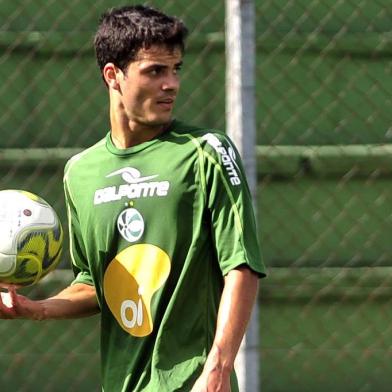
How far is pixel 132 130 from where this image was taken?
3.82m

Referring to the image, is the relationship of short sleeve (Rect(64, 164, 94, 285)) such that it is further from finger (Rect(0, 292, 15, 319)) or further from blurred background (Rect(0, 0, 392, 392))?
blurred background (Rect(0, 0, 392, 392))

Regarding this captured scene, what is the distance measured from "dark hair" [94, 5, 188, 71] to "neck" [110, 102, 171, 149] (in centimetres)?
17

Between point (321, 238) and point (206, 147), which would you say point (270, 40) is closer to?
point (321, 238)

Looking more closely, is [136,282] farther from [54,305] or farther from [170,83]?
[170,83]

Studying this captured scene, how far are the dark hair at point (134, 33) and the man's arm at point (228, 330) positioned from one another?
29.4 inches

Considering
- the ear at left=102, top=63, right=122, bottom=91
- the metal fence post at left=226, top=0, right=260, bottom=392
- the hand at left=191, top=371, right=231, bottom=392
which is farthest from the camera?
the metal fence post at left=226, top=0, right=260, bottom=392

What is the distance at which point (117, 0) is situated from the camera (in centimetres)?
616

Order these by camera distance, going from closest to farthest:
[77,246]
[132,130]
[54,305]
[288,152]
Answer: [132,130] → [54,305] → [77,246] → [288,152]

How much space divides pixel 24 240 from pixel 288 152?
2.47 meters

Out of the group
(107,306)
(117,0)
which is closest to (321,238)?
(117,0)

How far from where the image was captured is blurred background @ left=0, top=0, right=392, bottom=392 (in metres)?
6.08

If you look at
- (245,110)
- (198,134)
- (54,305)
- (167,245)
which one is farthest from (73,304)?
(245,110)

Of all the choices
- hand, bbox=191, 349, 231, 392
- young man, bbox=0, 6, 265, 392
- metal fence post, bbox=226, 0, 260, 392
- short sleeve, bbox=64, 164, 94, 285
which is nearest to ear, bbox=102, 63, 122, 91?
young man, bbox=0, 6, 265, 392

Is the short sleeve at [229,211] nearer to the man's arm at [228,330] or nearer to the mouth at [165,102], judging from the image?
the man's arm at [228,330]
